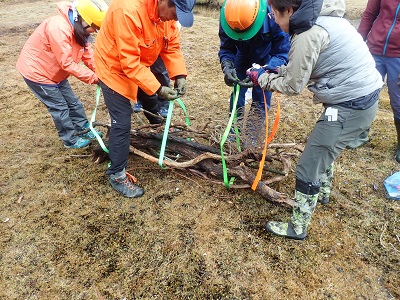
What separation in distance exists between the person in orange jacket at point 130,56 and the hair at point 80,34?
672 millimetres

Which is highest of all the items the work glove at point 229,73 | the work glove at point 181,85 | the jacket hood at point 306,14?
the jacket hood at point 306,14

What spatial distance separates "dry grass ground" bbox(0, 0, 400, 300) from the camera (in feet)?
6.88

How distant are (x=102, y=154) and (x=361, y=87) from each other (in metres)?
2.50

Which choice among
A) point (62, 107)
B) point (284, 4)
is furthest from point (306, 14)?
point (62, 107)

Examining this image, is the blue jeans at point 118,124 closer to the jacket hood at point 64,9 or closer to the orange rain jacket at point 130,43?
the orange rain jacket at point 130,43

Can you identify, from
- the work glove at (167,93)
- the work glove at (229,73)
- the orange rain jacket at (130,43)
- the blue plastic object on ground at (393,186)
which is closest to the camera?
the orange rain jacket at (130,43)

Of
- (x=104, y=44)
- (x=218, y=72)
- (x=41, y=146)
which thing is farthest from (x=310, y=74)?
(x=218, y=72)

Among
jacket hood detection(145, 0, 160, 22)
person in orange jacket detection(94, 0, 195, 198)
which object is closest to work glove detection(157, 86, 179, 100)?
person in orange jacket detection(94, 0, 195, 198)

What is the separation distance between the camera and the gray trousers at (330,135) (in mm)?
2001

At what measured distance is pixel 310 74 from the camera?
1.90 m

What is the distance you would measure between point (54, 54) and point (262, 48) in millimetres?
2050

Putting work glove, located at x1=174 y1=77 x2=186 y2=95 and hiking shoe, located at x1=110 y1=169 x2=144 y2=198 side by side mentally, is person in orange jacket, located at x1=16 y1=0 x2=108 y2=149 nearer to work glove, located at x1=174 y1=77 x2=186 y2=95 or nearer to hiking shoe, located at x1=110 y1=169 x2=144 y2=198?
work glove, located at x1=174 y1=77 x2=186 y2=95

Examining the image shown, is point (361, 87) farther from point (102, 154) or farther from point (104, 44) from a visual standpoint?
point (102, 154)

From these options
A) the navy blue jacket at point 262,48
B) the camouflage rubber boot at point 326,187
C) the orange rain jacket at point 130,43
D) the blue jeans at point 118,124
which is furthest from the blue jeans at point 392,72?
the blue jeans at point 118,124
